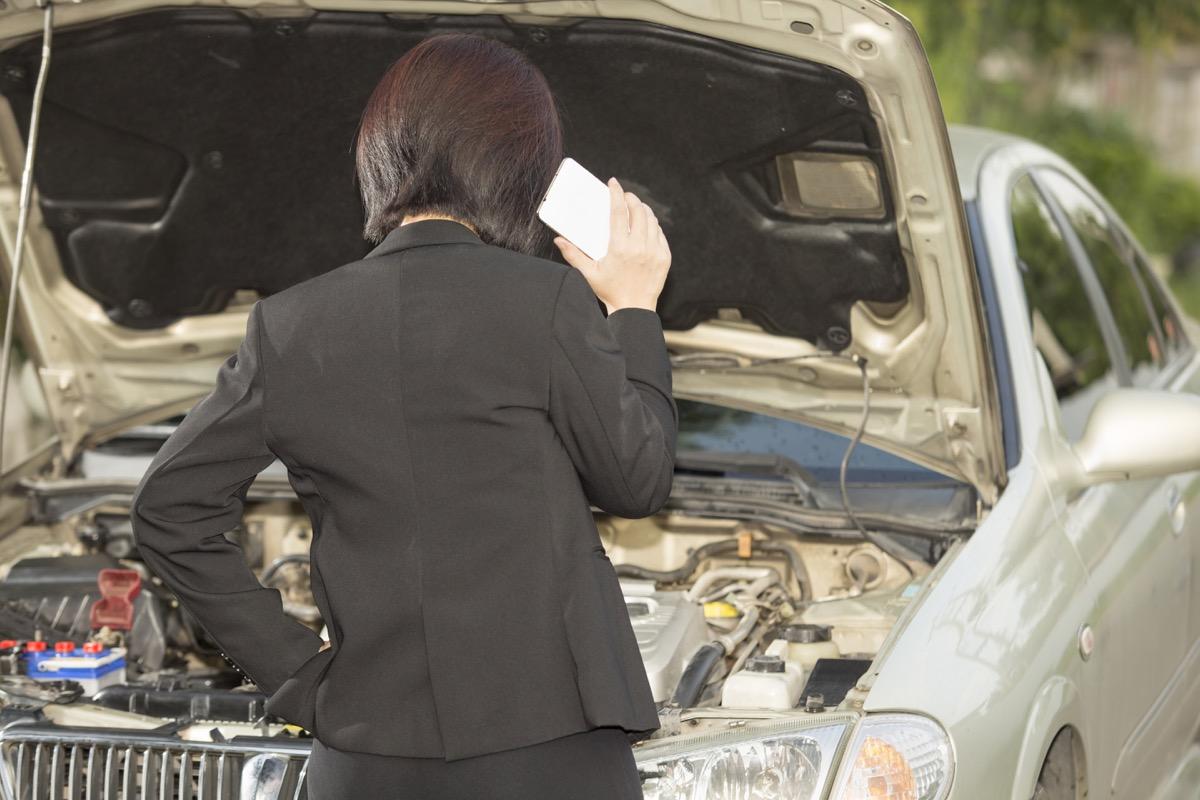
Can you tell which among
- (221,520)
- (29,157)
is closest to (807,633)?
(221,520)

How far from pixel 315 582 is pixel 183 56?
162cm

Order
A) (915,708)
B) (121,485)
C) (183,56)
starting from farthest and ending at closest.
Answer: (121,485), (183,56), (915,708)

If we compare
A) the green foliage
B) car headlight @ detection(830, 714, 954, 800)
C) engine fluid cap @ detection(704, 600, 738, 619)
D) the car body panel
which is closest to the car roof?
the car body panel

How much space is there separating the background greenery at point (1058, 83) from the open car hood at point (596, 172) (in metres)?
7.64

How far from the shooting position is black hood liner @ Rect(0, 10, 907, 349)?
116 inches

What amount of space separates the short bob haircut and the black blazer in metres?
0.05

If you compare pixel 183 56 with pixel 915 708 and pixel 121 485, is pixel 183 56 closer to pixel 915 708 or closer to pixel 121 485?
pixel 121 485

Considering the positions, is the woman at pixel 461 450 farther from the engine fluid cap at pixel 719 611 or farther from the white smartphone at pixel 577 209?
the engine fluid cap at pixel 719 611

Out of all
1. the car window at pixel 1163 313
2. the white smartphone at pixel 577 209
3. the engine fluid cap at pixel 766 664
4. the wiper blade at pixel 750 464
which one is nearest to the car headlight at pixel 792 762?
the engine fluid cap at pixel 766 664

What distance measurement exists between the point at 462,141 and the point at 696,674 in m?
1.34

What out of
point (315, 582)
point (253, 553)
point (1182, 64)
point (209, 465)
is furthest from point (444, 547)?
point (1182, 64)

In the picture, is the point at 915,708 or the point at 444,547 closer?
the point at 444,547

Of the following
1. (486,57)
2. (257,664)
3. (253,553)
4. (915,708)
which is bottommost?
(253,553)

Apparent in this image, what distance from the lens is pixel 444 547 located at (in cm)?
184
